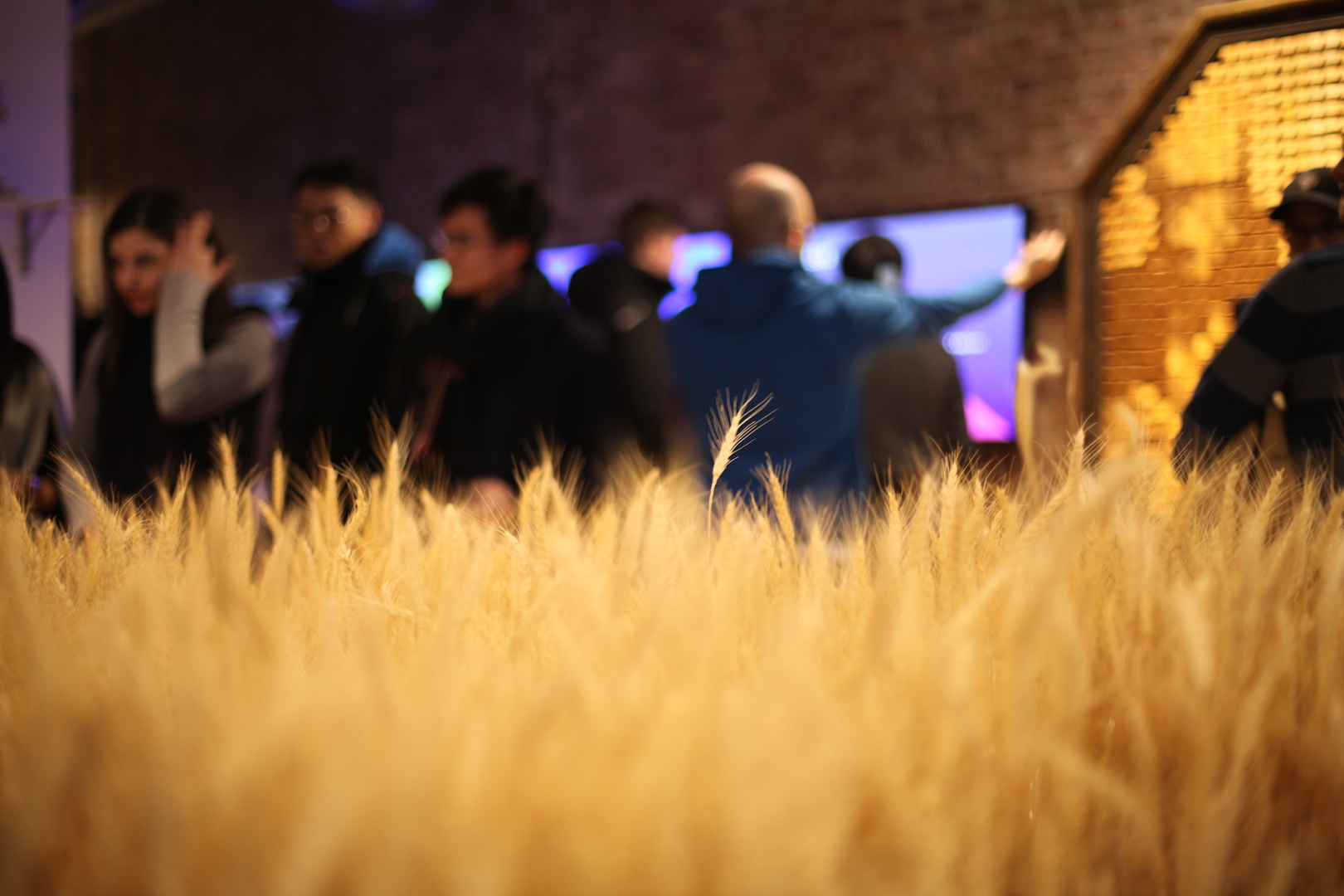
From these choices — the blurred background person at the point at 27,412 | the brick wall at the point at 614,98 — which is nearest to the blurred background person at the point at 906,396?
the blurred background person at the point at 27,412

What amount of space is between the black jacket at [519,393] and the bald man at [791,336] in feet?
0.53

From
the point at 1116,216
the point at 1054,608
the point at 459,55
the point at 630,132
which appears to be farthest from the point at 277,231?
the point at 1054,608

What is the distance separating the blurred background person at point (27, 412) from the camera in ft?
4.74

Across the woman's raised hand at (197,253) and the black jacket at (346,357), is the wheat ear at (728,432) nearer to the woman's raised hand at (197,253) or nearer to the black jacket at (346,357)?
the black jacket at (346,357)

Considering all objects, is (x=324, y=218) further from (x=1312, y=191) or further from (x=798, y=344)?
(x=1312, y=191)

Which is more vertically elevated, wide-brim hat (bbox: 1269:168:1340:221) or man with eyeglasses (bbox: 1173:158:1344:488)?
wide-brim hat (bbox: 1269:168:1340:221)

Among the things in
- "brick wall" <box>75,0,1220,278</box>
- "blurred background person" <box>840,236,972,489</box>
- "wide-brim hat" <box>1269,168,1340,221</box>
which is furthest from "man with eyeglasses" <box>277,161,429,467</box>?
"brick wall" <box>75,0,1220,278</box>

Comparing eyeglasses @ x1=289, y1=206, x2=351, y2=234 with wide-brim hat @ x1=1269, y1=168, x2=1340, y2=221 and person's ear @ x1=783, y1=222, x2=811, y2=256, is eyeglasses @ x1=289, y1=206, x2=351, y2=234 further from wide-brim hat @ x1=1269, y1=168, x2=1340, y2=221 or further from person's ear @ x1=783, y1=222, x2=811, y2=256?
wide-brim hat @ x1=1269, y1=168, x2=1340, y2=221

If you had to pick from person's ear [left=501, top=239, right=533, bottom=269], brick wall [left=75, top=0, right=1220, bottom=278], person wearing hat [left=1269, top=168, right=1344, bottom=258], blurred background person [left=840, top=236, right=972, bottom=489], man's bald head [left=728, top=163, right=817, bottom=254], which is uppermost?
brick wall [left=75, top=0, right=1220, bottom=278]

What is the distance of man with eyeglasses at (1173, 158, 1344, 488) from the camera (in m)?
0.71

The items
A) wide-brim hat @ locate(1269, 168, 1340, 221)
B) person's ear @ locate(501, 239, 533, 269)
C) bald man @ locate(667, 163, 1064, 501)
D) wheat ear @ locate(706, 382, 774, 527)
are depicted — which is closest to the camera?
wheat ear @ locate(706, 382, 774, 527)

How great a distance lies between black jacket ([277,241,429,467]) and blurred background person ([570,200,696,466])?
1.31 ft

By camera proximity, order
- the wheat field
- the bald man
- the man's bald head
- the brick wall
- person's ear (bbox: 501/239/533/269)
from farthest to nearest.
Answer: the brick wall, person's ear (bbox: 501/239/533/269), the man's bald head, the bald man, the wheat field

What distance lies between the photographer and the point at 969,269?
151 inches
